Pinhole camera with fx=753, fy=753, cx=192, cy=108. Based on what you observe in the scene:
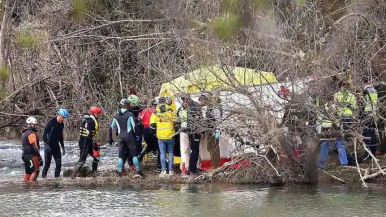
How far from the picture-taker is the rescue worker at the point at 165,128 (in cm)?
1644

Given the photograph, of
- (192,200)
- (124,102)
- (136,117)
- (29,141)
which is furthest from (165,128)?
(192,200)

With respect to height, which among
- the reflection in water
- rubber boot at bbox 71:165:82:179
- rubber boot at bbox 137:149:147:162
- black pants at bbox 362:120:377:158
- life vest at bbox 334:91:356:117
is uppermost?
life vest at bbox 334:91:356:117

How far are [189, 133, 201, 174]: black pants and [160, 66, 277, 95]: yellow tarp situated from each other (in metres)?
1.03

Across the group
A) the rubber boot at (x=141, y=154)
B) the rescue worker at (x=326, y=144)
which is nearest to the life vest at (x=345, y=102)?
the rescue worker at (x=326, y=144)

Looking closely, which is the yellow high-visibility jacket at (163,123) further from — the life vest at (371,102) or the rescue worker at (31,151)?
the life vest at (371,102)

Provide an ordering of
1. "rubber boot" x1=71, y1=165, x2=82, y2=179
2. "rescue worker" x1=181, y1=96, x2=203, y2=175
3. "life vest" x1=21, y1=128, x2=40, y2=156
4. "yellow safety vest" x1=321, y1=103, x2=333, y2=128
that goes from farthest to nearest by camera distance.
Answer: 1. "life vest" x1=21, y1=128, x2=40, y2=156
2. "rubber boot" x1=71, y1=165, x2=82, y2=179
3. "rescue worker" x1=181, y1=96, x2=203, y2=175
4. "yellow safety vest" x1=321, y1=103, x2=333, y2=128

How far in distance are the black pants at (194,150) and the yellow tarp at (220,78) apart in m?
1.03

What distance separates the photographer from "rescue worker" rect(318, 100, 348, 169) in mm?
14852

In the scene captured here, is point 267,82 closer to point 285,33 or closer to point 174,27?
point 285,33

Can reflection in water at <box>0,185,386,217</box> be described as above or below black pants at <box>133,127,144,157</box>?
below

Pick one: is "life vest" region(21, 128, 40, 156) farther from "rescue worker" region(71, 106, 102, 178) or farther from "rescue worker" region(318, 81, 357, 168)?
"rescue worker" region(318, 81, 357, 168)

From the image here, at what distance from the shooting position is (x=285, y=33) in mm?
16344

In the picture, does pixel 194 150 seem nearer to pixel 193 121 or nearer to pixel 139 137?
pixel 193 121

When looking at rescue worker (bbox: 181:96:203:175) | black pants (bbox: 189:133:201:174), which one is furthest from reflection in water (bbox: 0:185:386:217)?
rescue worker (bbox: 181:96:203:175)
